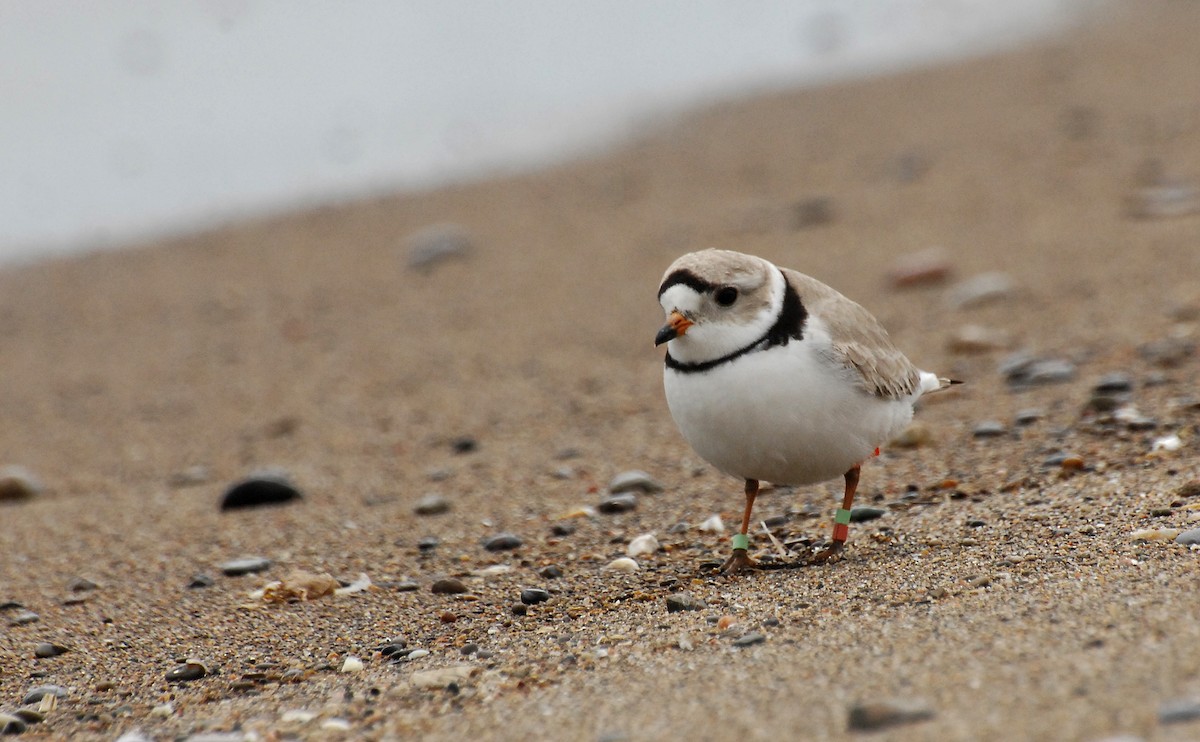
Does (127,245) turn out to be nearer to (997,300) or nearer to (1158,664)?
(997,300)

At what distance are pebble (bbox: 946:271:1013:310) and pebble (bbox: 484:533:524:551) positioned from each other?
3945mm

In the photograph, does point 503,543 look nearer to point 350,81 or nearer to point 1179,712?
point 1179,712

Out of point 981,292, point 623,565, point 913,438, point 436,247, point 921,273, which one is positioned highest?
point 436,247

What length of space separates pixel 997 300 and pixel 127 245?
8.21 m

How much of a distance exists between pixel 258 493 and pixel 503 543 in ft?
4.97

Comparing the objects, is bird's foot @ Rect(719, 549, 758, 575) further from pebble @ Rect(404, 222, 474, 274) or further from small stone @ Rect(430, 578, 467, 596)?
pebble @ Rect(404, 222, 474, 274)

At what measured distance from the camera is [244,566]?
195 inches

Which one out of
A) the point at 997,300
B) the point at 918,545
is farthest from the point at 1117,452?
the point at 997,300

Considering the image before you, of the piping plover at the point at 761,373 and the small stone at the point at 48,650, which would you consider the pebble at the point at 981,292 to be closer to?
the piping plover at the point at 761,373

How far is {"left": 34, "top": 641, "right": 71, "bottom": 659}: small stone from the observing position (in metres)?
4.12

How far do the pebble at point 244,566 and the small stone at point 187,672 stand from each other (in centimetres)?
104

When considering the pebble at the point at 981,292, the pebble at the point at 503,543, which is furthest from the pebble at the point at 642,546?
the pebble at the point at 981,292

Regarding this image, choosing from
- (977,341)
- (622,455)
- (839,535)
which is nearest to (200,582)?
(622,455)

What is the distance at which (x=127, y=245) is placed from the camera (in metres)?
12.7
